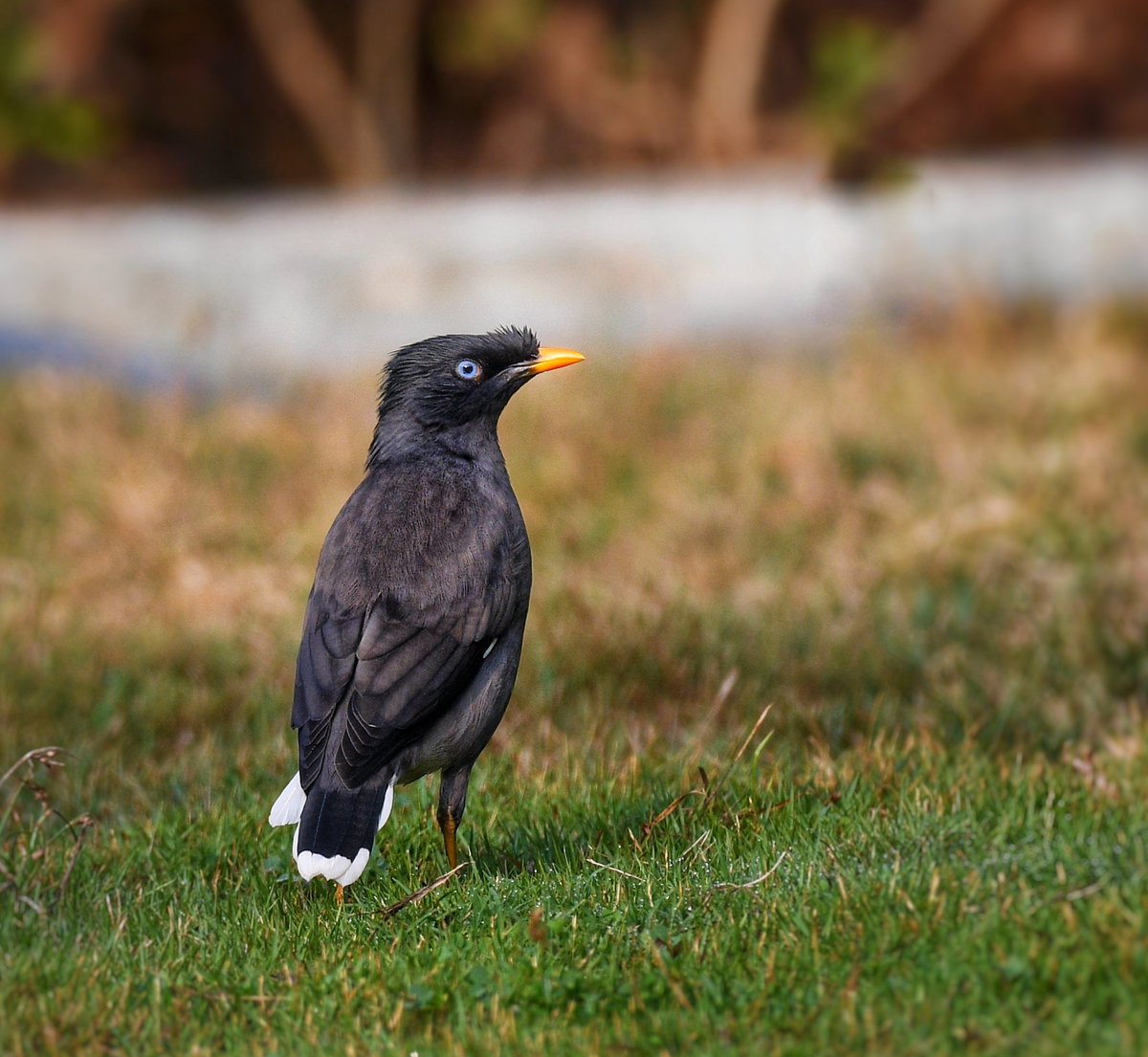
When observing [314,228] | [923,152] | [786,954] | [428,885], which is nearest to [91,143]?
[314,228]

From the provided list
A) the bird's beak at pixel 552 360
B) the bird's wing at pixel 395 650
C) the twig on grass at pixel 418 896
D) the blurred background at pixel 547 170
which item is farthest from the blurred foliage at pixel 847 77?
the twig on grass at pixel 418 896

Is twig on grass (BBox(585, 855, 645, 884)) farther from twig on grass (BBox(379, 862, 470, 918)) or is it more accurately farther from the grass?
twig on grass (BBox(379, 862, 470, 918))

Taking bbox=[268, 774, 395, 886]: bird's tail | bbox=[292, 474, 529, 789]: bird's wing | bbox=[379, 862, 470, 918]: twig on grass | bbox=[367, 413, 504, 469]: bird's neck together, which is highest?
bbox=[367, 413, 504, 469]: bird's neck

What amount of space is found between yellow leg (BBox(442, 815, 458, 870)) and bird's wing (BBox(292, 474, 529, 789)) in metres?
0.33

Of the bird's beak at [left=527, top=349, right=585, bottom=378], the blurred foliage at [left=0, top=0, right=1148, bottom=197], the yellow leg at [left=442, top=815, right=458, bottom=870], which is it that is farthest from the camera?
the blurred foliage at [left=0, top=0, right=1148, bottom=197]

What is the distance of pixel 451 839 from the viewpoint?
4.59 metres

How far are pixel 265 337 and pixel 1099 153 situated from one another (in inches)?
245

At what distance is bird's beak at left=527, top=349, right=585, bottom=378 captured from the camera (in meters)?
4.86

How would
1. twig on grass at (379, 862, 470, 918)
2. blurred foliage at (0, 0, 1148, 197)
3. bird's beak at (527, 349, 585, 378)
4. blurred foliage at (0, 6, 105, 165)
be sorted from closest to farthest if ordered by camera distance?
1. twig on grass at (379, 862, 470, 918)
2. bird's beak at (527, 349, 585, 378)
3. blurred foliage at (0, 6, 105, 165)
4. blurred foliage at (0, 0, 1148, 197)

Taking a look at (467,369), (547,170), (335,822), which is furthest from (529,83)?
(335,822)

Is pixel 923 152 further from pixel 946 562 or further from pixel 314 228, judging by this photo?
pixel 946 562

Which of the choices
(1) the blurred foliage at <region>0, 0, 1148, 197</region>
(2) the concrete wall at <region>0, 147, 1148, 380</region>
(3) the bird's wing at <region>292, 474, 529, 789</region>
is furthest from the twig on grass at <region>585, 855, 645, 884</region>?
(1) the blurred foliage at <region>0, 0, 1148, 197</region>

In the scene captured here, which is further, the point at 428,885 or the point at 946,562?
the point at 946,562

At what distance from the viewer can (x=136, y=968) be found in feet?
13.1
